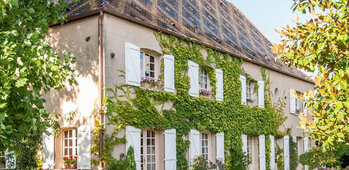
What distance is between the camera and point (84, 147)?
37.4ft

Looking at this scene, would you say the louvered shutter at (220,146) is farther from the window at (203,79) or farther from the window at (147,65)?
the window at (147,65)

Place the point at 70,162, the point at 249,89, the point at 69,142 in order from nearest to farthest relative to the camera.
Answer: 1. the point at 70,162
2. the point at 69,142
3. the point at 249,89

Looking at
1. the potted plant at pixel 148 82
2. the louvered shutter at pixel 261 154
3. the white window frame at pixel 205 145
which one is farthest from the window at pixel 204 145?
the louvered shutter at pixel 261 154

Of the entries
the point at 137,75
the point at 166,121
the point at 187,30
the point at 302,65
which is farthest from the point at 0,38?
the point at 187,30

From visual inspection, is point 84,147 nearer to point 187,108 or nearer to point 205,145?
point 187,108

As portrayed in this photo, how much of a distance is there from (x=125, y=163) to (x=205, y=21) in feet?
26.5

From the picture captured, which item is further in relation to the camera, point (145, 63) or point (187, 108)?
point (187, 108)

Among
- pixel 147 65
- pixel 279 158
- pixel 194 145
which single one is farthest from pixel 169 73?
pixel 279 158

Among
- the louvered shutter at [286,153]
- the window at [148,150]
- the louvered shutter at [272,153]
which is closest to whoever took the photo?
the window at [148,150]

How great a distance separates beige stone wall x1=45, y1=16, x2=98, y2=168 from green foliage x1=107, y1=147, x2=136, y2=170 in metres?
1.13

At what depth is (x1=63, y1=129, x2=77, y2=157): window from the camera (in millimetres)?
12023

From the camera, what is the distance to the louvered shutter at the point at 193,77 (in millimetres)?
14273

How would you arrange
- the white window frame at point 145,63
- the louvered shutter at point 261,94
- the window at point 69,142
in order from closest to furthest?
the window at point 69,142, the white window frame at point 145,63, the louvered shutter at point 261,94

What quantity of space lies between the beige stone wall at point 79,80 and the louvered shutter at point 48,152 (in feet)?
0.57
